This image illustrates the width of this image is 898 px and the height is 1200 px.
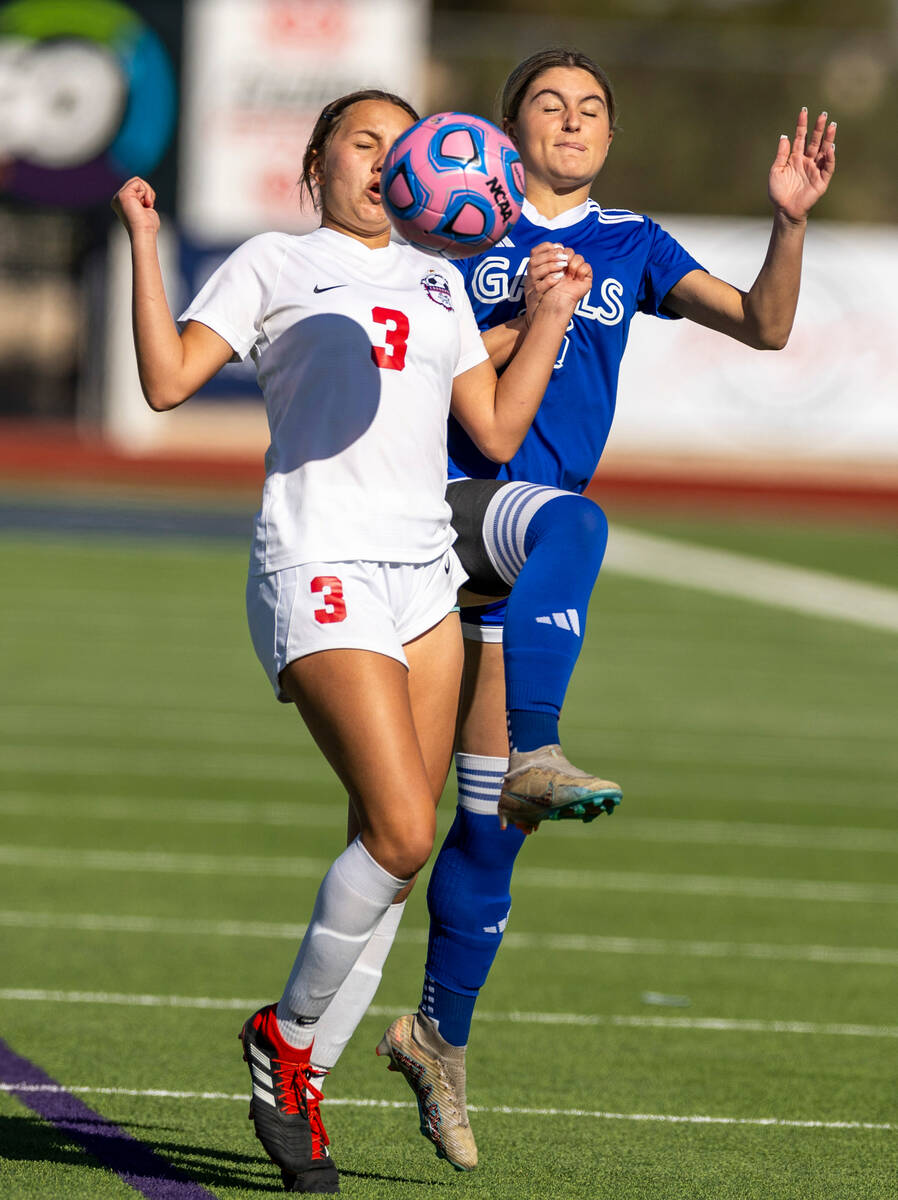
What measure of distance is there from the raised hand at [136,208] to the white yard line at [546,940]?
13.2 feet

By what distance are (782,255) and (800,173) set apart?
7.6 inches

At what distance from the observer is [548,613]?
4.46m

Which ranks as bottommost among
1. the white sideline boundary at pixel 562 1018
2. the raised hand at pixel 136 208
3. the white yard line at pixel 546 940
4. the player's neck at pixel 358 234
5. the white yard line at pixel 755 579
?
the white yard line at pixel 755 579

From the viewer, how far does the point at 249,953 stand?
744 cm

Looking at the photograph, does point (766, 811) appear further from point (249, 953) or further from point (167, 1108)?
point (167, 1108)

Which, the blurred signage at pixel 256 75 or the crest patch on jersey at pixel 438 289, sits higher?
the crest patch on jersey at pixel 438 289

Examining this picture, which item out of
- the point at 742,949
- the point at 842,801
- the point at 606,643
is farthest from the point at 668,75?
the point at 742,949

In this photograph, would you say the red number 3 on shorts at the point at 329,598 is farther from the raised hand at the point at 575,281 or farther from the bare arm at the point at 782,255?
the bare arm at the point at 782,255

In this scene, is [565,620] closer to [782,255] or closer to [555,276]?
[555,276]

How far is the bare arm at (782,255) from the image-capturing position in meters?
4.71

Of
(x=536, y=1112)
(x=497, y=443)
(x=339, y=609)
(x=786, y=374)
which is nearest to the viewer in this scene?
(x=339, y=609)

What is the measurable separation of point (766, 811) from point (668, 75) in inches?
1004

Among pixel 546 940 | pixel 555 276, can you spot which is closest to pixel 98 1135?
pixel 555 276

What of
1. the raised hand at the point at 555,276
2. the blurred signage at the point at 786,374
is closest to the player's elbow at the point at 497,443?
the raised hand at the point at 555,276
